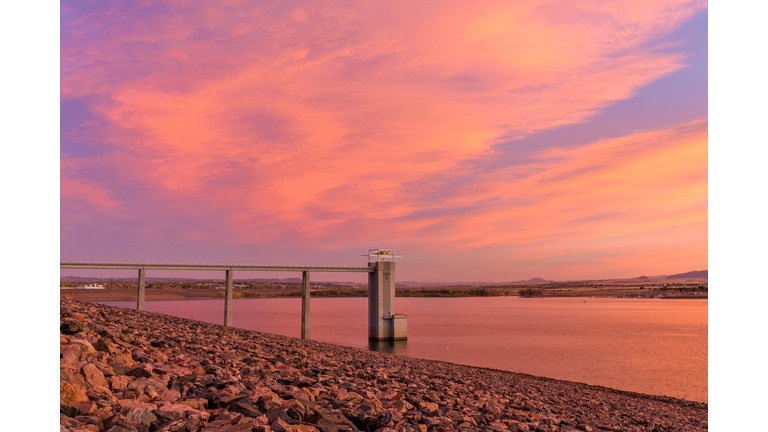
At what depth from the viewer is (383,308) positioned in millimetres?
68188

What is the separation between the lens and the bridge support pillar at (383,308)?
66.1 meters

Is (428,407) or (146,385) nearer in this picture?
(146,385)

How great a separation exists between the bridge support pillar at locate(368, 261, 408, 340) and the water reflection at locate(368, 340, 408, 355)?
3.80 feet

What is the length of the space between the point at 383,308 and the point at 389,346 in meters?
8.23

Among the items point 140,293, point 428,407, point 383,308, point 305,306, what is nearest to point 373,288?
point 383,308

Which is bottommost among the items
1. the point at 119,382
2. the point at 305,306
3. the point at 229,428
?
the point at 305,306

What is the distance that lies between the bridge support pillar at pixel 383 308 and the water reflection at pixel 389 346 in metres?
1.16

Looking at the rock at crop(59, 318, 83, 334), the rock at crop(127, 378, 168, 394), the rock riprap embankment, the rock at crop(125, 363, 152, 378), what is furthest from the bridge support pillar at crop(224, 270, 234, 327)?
the rock at crop(127, 378, 168, 394)

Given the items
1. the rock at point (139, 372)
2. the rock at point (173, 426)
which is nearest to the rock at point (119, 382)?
the rock at point (139, 372)

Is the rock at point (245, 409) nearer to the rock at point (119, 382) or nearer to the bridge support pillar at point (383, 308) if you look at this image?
the rock at point (119, 382)

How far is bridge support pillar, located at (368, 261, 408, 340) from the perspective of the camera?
66125 mm

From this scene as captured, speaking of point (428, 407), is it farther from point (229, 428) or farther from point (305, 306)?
point (305, 306)

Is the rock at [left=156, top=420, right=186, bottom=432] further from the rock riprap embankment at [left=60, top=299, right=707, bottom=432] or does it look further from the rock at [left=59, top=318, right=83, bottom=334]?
the rock at [left=59, top=318, right=83, bottom=334]
